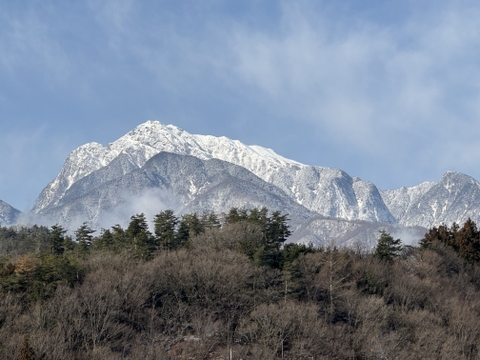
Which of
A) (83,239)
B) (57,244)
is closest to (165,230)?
(83,239)

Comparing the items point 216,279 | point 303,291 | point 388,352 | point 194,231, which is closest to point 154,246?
point 194,231

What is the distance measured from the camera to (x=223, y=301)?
91750 millimetres

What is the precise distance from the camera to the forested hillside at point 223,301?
78.7 m

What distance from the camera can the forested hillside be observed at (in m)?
78.7

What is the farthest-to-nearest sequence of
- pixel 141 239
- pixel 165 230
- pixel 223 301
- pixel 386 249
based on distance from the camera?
pixel 386 249, pixel 165 230, pixel 141 239, pixel 223 301

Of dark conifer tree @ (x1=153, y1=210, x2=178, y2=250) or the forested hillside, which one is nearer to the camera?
the forested hillside

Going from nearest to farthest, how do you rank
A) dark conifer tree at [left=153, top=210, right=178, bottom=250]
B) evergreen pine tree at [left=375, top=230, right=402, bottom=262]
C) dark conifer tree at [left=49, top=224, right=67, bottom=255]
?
dark conifer tree at [left=153, top=210, right=178, bottom=250] → dark conifer tree at [left=49, top=224, right=67, bottom=255] → evergreen pine tree at [left=375, top=230, right=402, bottom=262]

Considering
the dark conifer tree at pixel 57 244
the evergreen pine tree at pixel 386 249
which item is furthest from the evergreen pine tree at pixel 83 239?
the evergreen pine tree at pixel 386 249

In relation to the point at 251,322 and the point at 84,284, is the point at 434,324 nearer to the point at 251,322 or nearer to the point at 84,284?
the point at 251,322

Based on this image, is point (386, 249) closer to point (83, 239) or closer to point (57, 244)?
point (83, 239)

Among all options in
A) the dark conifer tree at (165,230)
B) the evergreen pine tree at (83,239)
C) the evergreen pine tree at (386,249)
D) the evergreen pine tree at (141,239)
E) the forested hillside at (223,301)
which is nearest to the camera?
the forested hillside at (223,301)

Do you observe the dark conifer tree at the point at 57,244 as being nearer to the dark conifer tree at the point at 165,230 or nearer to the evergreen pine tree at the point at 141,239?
the evergreen pine tree at the point at 141,239

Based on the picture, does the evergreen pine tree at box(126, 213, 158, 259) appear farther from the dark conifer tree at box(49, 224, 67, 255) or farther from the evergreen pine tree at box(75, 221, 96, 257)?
the dark conifer tree at box(49, 224, 67, 255)

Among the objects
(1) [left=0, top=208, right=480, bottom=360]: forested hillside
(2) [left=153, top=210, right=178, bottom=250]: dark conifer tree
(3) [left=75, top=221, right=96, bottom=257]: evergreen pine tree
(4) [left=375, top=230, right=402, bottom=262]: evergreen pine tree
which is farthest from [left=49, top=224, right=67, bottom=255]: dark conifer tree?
(4) [left=375, top=230, right=402, bottom=262]: evergreen pine tree
